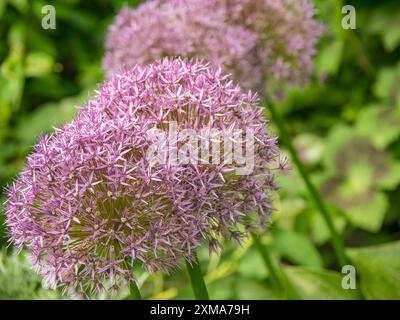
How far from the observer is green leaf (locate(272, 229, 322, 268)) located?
271 centimetres

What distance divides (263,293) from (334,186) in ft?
2.59

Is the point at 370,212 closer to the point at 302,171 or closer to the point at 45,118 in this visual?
the point at 302,171

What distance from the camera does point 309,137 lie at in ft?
11.2

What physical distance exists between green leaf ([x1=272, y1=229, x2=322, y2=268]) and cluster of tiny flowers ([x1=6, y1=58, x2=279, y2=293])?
1.35 m

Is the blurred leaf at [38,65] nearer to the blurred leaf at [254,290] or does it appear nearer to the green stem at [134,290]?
the blurred leaf at [254,290]

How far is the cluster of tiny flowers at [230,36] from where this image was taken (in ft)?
6.59

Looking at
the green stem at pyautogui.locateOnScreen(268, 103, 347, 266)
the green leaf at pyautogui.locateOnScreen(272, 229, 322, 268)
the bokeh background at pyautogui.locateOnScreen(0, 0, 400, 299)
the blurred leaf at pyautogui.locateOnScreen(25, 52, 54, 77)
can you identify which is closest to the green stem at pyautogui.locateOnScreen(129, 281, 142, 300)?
the bokeh background at pyautogui.locateOnScreen(0, 0, 400, 299)

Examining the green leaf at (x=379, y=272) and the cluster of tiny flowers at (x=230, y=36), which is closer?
the cluster of tiny flowers at (x=230, y=36)

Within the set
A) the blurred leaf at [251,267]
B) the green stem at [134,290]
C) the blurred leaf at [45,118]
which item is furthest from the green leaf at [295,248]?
the green stem at [134,290]

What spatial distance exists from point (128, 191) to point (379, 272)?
1.24 meters

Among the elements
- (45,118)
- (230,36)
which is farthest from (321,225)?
(45,118)

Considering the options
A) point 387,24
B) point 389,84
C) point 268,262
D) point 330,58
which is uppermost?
point 387,24

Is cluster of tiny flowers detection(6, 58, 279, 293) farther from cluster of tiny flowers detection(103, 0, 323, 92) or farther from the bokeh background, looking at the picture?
the bokeh background

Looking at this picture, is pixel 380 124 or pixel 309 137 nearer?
pixel 380 124
